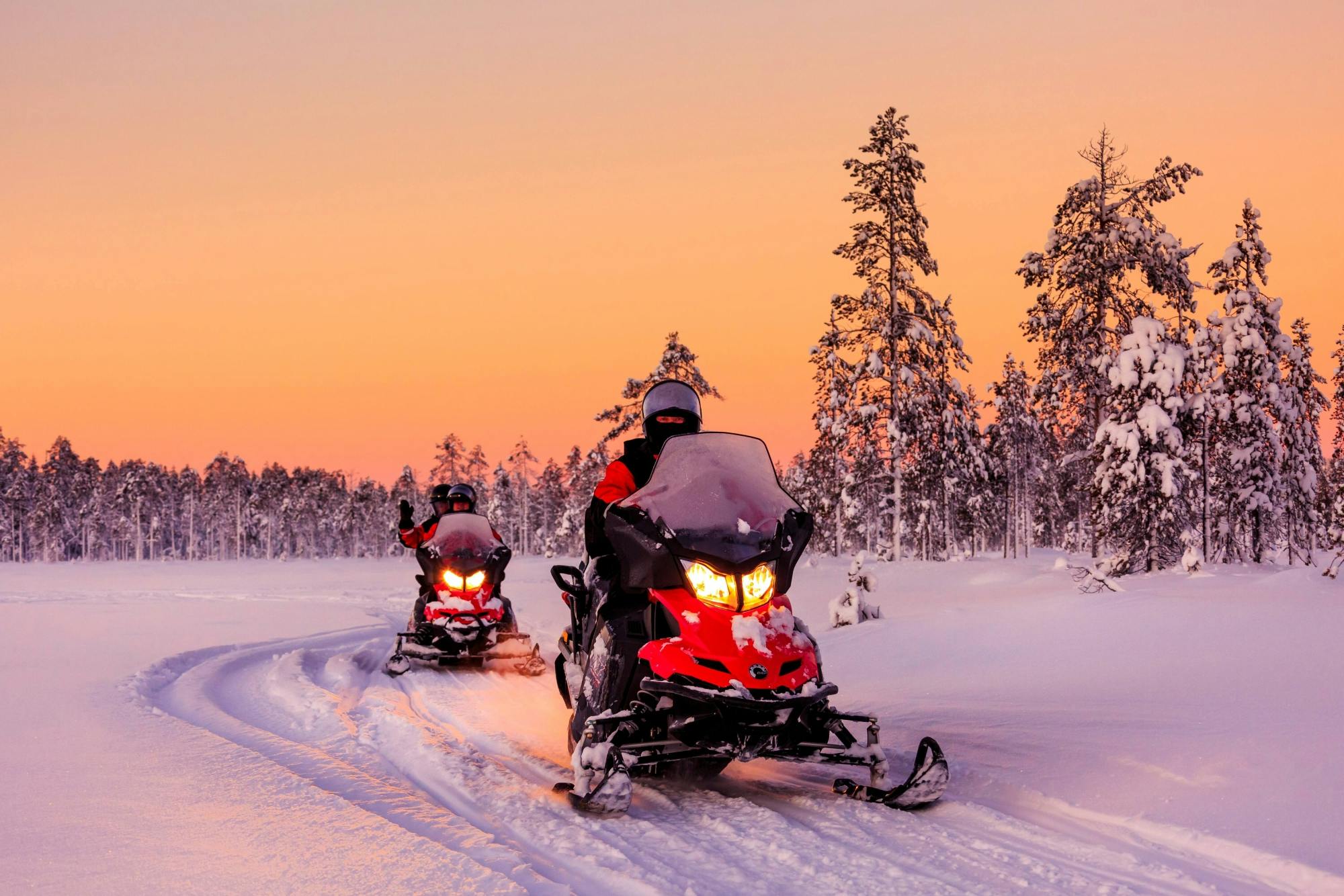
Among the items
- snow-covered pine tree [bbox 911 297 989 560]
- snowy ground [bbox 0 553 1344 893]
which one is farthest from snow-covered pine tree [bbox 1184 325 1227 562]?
snowy ground [bbox 0 553 1344 893]

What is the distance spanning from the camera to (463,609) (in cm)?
1200

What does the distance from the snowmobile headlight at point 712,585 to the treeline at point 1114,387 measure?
46.0 feet

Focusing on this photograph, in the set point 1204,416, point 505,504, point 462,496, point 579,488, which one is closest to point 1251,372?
point 1204,416

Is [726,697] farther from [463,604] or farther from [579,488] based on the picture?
[579,488]

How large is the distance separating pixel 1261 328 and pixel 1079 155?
10001mm

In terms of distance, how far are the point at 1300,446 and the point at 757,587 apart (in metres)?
31.9

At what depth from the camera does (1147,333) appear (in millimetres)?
22328

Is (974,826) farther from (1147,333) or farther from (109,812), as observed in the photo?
(1147,333)

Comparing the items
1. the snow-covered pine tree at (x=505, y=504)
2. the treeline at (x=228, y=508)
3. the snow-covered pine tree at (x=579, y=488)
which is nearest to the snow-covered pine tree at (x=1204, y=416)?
the snow-covered pine tree at (x=579, y=488)

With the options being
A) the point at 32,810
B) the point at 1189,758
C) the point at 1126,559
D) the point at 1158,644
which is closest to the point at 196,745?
the point at 32,810

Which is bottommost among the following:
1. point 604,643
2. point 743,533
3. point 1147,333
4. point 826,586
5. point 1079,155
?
point 826,586

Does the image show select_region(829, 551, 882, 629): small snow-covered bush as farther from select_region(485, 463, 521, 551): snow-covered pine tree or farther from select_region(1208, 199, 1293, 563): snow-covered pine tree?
select_region(485, 463, 521, 551): snow-covered pine tree

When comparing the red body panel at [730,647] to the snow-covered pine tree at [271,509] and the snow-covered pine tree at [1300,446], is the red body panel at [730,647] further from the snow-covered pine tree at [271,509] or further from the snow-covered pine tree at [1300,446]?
the snow-covered pine tree at [271,509]

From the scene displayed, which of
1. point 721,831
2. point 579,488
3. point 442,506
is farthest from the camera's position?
point 579,488
